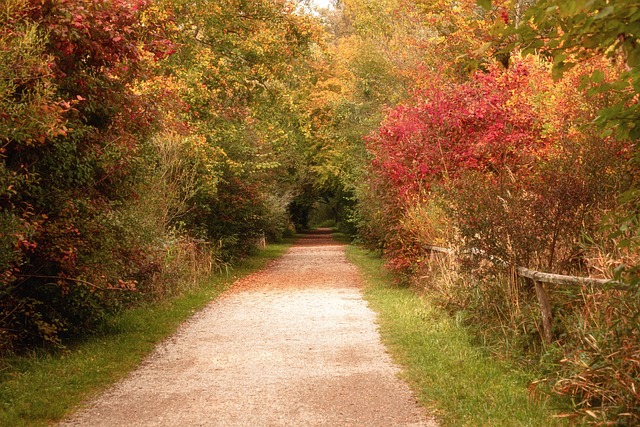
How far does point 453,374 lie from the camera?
301 inches

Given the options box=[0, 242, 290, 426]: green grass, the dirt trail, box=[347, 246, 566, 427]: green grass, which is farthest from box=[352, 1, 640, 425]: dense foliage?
box=[0, 242, 290, 426]: green grass

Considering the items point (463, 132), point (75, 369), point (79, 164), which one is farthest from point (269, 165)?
point (75, 369)

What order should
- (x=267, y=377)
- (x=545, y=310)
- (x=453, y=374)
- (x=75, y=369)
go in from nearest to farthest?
(x=545, y=310) → (x=453, y=374) → (x=267, y=377) → (x=75, y=369)

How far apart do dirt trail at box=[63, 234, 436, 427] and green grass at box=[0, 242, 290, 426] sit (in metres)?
0.27

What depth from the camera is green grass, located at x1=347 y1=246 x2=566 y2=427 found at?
597cm

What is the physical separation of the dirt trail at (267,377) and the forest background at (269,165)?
1.37m

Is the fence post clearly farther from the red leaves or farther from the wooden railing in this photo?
the red leaves

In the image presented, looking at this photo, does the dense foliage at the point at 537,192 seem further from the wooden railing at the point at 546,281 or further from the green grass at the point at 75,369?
the green grass at the point at 75,369

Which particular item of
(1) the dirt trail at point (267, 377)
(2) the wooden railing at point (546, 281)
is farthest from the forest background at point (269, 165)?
(1) the dirt trail at point (267, 377)

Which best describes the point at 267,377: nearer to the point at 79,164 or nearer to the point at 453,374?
the point at 453,374

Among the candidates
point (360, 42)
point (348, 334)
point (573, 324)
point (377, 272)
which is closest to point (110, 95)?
point (348, 334)

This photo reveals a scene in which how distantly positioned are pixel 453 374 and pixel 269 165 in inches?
663

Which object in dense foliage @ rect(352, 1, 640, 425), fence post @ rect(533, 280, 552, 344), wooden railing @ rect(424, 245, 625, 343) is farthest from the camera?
fence post @ rect(533, 280, 552, 344)

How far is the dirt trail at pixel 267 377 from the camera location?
6.37 m
